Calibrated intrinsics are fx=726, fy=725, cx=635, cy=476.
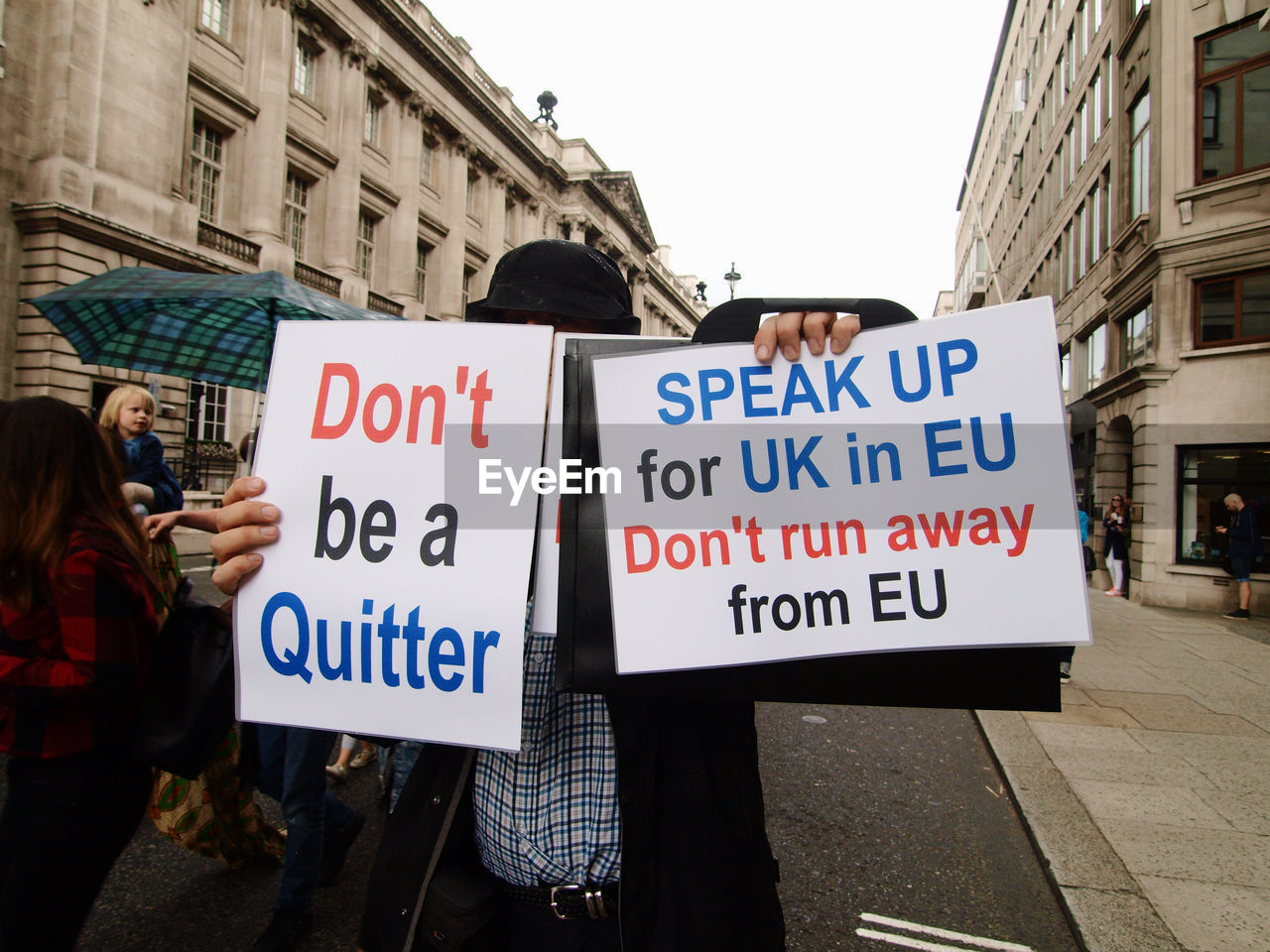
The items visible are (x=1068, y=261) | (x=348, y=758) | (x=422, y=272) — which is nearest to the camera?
(x=348, y=758)

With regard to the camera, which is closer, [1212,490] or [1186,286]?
[1212,490]

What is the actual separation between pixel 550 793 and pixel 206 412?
20241 mm

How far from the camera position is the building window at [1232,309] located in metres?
12.8

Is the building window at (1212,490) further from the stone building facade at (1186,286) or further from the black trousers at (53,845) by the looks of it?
the black trousers at (53,845)

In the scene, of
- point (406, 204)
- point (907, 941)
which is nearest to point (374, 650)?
point (907, 941)

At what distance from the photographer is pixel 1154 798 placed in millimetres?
4117

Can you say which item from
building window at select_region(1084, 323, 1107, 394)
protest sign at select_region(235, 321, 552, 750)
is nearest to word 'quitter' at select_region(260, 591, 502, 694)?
protest sign at select_region(235, 321, 552, 750)

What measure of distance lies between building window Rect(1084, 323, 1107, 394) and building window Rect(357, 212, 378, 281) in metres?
22.6

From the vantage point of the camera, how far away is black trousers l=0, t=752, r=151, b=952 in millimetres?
1787

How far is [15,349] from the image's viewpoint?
14.8 m

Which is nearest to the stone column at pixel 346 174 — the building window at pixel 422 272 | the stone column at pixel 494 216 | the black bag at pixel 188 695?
the building window at pixel 422 272

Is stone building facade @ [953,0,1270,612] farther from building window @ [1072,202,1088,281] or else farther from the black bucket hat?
the black bucket hat

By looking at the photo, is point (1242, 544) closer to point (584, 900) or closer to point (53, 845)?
point (584, 900)

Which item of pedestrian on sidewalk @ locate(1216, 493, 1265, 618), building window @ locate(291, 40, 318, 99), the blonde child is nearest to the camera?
the blonde child
